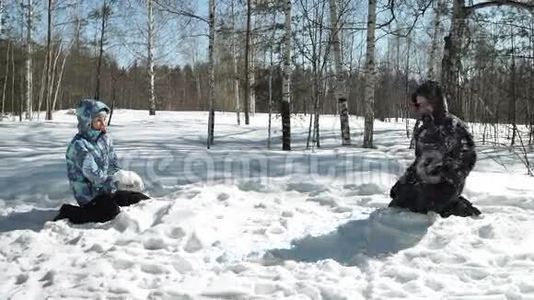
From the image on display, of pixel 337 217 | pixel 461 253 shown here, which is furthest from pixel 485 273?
pixel 337 217

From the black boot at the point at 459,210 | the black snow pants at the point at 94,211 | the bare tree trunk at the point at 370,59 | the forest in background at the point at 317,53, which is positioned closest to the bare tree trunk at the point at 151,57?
the forest in background at the point at 317,53

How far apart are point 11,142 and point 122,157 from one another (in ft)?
24.0

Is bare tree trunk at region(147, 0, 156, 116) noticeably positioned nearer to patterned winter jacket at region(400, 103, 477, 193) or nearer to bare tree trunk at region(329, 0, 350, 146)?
bare tree trunk at region(329, 0, 350, 146)

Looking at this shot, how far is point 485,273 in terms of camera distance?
3.34 metres

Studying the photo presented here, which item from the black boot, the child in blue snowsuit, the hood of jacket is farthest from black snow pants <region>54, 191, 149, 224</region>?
the black boot

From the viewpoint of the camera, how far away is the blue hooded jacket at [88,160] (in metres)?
4.71

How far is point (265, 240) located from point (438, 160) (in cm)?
170

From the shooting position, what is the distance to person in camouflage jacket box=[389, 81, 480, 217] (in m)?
4.44

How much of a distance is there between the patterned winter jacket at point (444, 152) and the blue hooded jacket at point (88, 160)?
2977 millimetres

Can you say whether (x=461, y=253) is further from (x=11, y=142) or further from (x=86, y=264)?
(x=11, y=142)

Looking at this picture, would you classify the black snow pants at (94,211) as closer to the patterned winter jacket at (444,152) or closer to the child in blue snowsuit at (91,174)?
the child in blue snowsuit at (91,174)

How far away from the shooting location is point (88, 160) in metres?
4.71

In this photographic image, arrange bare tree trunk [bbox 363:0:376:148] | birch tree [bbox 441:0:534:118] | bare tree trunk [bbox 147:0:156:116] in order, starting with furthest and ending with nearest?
bare tree trunk [bbox 147:0:156:116], bare tree trunk [bbox 363:0:376:148], birch tree [bbox 441:0:534:118]

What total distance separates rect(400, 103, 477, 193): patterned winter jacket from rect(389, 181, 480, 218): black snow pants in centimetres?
5
